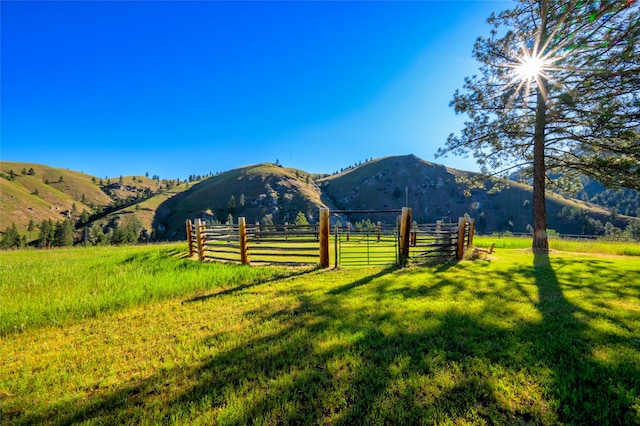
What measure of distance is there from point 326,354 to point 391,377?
0.88 m

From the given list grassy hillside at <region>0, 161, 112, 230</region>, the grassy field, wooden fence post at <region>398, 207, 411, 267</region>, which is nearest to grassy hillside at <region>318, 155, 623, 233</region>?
wooden fence post at <region>398, 207, 411, 267</region>

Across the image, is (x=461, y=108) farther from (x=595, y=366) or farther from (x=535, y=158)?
(x=595, y=366)

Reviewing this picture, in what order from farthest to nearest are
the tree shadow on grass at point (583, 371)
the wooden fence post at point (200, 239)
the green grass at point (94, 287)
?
1. the wooden fence post at point (200, 239)
2. the green grass at point (94, 287)
3. the tree shadow on grass at point (583, 371)

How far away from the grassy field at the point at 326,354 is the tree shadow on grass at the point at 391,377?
0.06ft

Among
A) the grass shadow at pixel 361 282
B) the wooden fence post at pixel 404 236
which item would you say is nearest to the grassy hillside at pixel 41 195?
the grass shadow at pixel 361 282

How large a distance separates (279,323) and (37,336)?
4.23 m

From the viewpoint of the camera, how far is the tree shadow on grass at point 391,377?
2375mm

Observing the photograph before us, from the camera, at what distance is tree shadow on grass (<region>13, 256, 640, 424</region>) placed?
7.79 feet

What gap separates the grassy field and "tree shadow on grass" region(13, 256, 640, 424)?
0.02 meters

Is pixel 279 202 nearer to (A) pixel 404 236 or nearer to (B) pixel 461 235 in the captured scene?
(B) pixel 461 235

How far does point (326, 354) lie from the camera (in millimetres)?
3361

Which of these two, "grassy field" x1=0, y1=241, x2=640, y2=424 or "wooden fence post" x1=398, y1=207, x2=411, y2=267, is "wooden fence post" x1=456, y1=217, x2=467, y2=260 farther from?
"grassy field" x1=0, y1=241, x2=640, y2=424

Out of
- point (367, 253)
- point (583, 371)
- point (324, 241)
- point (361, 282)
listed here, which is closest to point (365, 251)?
point (367, 253)

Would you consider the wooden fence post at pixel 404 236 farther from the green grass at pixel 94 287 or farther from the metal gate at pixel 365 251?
the green grass at pixel 94 287
